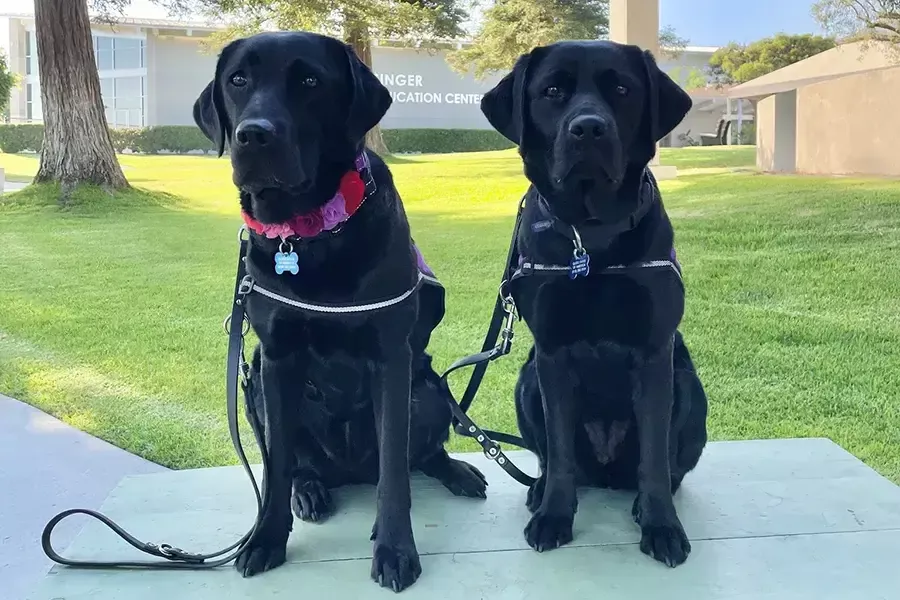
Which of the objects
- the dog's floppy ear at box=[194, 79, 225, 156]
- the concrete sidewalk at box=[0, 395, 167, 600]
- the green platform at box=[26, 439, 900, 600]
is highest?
the dog's floppy ear at box=[194, 79, 225, 156]

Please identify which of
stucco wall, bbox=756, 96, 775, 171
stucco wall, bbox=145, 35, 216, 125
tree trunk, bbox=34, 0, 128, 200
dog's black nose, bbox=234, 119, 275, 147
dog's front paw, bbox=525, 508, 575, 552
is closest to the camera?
dog's black nose, bbox=234, 119, 275, 147

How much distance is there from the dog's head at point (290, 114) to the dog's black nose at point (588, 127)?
1.05 feet

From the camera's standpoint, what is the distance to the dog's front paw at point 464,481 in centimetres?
172

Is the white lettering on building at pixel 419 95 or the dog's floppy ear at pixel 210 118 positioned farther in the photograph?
the white lettering on building at pixel 419 95

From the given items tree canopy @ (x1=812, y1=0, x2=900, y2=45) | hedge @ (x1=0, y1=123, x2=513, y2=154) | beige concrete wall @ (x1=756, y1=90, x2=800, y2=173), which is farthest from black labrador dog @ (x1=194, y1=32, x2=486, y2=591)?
beige concrete wall @ (x1=756, y1=90, x2=800, y2=173)

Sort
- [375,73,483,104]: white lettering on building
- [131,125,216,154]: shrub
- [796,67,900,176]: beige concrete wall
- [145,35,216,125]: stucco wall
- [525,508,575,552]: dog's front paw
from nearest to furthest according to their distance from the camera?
[525,508,575,552]: dog's front paw → [145,35,216,125]: stucco wall → [796,67,900,176]: beige concrete wall → [131,125,216,154]: shrub → [375,73,483,104]: white lettering on building

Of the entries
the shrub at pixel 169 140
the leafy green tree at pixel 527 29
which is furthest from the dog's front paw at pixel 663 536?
the shrub at pixel 169 140

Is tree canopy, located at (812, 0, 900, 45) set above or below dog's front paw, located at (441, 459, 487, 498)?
above

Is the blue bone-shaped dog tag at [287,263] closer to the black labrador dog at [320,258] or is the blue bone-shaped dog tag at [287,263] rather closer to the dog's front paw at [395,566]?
the black labrador dog at [320,258]

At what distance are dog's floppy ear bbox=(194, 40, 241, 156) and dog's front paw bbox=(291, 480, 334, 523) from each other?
0.67 meters

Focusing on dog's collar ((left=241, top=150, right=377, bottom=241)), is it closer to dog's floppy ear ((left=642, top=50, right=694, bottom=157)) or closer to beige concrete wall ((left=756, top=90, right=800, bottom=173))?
dog's floppy ear ((left=642, top=50, right=694, bottom=157))

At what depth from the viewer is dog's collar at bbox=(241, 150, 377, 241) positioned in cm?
136

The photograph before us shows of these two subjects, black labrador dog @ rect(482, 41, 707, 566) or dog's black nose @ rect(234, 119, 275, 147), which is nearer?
dog's black nose @ rect(234, 119, 275, 147)

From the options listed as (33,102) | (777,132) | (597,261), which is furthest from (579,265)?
(777,132)
